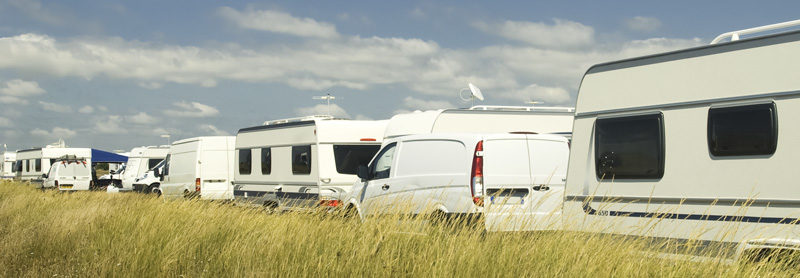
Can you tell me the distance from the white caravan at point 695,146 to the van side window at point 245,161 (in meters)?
10.7

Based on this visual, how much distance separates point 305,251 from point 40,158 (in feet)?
121

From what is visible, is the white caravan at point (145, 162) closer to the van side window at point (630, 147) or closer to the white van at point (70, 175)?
the white van at point (70, 175)

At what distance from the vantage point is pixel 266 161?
55.3 ft

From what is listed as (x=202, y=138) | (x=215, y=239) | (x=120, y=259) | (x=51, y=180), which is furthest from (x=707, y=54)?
(x=51, y=180)

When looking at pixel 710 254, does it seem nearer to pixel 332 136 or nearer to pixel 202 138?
pixel 332 136

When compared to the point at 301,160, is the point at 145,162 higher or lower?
higher

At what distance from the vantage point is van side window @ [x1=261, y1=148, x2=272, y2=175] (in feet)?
54.7

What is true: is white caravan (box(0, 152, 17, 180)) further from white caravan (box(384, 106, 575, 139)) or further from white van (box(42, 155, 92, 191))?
white caravan (box(384, 106, 575, 139))

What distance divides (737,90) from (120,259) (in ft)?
20.1

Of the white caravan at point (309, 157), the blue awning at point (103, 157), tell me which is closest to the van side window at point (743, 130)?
the white caravan at point (309, 157)

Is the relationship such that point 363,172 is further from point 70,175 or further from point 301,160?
point 70,175

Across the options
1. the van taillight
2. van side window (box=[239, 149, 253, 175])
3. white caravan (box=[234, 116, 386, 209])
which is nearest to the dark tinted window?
white caravan (box=[234, 116, 386, 209])

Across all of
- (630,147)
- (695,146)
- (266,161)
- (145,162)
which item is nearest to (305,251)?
(630,147)

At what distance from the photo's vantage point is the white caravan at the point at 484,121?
45.3 ft
